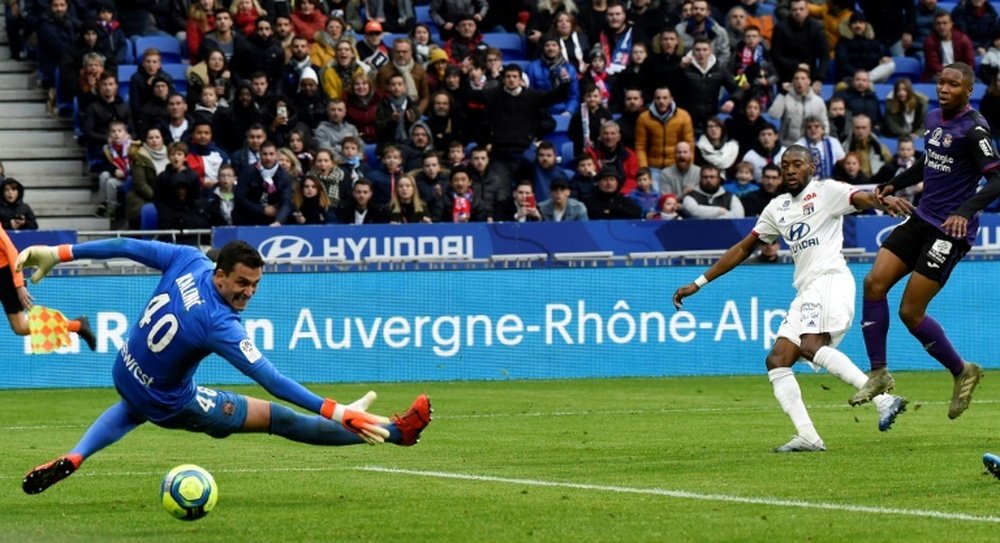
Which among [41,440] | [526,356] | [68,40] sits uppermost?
[68,40]

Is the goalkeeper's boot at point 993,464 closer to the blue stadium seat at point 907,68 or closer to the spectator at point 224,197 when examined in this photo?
the spectator at point 224,197

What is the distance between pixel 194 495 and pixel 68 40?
16.5 metres

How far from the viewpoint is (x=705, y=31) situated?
27703 millimetres

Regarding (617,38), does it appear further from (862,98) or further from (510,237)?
(510,237)

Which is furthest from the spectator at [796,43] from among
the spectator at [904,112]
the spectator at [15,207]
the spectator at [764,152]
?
the spectator at [15,207]

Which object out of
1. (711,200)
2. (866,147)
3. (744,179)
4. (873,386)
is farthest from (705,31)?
(873,386)

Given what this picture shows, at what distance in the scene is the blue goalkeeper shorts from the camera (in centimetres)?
1078

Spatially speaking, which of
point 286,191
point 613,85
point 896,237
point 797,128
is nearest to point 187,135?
point 286,191

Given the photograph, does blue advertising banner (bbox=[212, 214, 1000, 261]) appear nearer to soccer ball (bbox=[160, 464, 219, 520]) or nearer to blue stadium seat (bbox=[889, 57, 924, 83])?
blue stadium seat (bbox=[889, 57, 924, 83])

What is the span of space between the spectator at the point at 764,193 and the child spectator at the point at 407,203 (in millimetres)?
4305

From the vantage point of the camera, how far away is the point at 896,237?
1386 cm

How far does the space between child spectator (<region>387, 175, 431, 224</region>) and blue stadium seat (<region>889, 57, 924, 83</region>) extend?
999cm

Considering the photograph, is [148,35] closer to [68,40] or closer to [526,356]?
[68,40]

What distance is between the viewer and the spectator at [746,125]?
26141 mm
